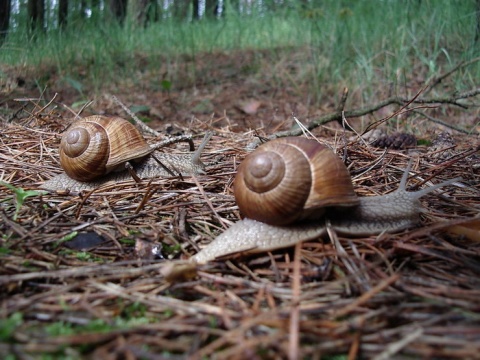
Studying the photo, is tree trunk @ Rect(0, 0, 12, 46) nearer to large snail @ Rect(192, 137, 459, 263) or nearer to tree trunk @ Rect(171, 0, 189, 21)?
tree trunk @ Rect(171, 0, 189, 21)

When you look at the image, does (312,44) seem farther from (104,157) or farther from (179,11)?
(104,157)

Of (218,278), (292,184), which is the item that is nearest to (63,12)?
(292,184)

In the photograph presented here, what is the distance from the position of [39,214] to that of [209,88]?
436cm

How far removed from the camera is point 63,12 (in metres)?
6.64

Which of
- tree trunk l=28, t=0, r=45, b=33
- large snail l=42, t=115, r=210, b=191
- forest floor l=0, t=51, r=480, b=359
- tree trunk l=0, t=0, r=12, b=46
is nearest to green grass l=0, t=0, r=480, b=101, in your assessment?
tree trunk l=28, t=0, r=45, b=33

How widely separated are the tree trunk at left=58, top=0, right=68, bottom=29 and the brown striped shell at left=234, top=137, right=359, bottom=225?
5.21 meters

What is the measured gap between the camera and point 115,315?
121 cm

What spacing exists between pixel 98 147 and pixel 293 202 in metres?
1.39

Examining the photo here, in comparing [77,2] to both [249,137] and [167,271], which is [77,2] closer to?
[249,137]

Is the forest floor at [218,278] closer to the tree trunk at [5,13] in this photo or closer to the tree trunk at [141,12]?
the tree trunk at [5,13]

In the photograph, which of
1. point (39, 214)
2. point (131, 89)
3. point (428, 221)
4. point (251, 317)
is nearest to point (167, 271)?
point (251, 317)

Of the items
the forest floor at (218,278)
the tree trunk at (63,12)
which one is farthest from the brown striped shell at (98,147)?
the tree trunk at (63,12)

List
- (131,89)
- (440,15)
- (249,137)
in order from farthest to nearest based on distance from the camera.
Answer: (131,89), (440,15), (249,137)

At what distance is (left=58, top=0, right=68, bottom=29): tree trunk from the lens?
5.98m
